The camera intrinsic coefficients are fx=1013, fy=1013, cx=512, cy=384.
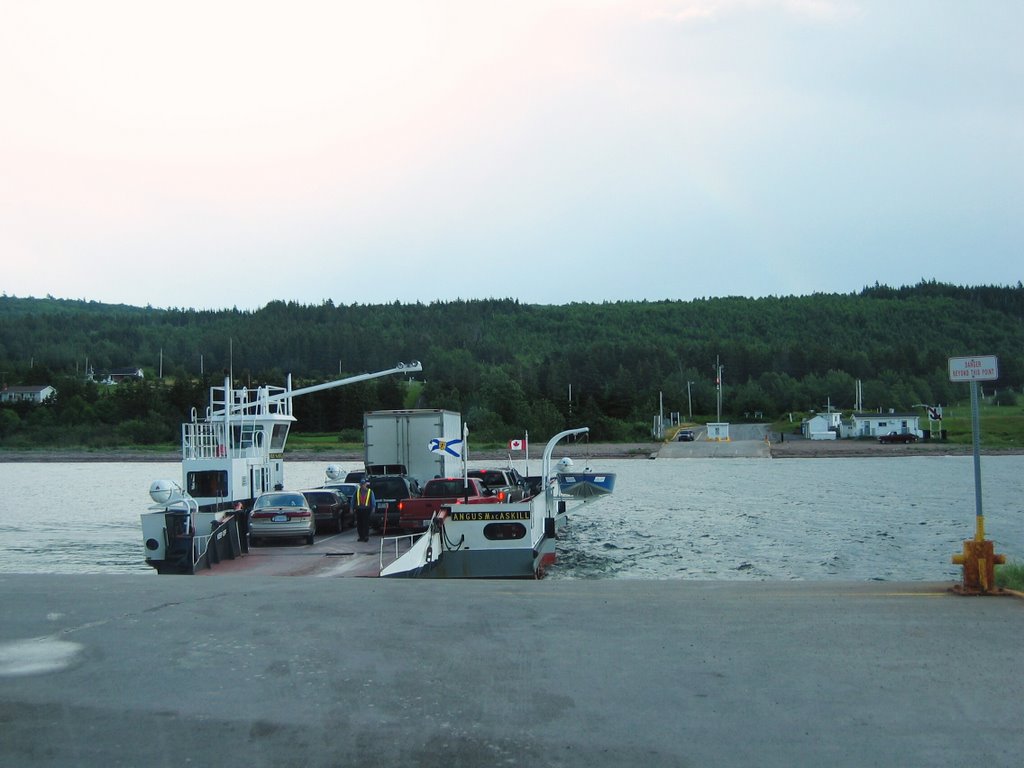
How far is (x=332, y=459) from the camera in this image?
107125 millimetres

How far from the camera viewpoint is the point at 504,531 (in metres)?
19.9

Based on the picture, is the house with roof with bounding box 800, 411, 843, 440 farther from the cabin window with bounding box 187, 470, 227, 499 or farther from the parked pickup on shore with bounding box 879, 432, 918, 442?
the cabin window with bounding box 187, 470, 227, 499

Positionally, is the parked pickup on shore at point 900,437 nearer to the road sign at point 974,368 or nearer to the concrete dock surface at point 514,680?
the road sign at point 974,368

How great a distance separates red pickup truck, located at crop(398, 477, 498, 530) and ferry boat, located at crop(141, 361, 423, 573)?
3398 millimetres

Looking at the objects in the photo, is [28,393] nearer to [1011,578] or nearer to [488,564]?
[488,564]

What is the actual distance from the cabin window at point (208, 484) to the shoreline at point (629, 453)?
2676 inches

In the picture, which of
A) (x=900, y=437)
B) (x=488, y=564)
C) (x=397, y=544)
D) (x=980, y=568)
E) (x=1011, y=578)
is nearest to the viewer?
(x=980, y=568)

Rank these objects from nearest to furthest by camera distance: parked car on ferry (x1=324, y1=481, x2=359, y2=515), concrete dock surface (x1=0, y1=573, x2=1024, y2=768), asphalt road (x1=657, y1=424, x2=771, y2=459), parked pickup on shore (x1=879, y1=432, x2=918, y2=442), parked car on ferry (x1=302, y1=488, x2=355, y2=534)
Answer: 1. concrete dock surface (x1=0, y1=573, x2=1024, y2=768)
2. parked car on ferry (x1=302, y1=488, x2=355, y2=534)
3. parked car on ferry (x1=324, y1=481, x2=359, y2=515)
4. asphalt road (x1=657, y1=424, x2=771, y2=459)
5. parked pickup on shore (x1=879, y1=432, x2=918, y2=442)

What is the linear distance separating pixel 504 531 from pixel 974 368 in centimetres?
1033

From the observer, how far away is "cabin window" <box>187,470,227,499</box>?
26125mm

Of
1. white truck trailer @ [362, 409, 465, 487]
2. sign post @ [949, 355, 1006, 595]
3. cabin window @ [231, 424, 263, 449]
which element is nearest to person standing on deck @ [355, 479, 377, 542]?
cabin window @ [231, 424, 263, 449]

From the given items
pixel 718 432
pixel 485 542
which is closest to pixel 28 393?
pixel 718 432

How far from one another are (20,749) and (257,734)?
139cm

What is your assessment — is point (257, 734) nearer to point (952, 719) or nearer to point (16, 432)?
point (952, 719)
